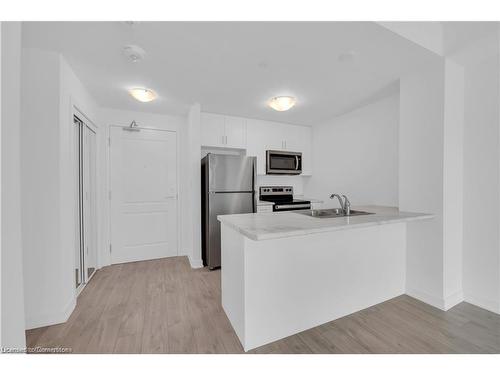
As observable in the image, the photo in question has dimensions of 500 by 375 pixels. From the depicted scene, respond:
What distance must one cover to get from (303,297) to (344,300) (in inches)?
18.4

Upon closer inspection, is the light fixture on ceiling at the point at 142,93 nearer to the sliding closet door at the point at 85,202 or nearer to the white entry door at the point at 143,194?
the sliding closet door at the point at 85,202

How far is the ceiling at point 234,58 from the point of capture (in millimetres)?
1525

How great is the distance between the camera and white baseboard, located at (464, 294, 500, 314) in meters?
1.85

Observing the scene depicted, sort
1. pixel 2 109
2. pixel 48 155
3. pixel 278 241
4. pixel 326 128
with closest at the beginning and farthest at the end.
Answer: pixel 2 109 → pixel 278 241 → pixel 48 155 → pixel 326 128

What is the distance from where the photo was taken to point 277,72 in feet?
7.02

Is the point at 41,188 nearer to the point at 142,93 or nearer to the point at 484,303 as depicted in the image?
the point at 142,93

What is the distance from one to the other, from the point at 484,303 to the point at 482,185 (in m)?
1.07

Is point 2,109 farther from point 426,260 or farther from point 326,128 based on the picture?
point 326,128

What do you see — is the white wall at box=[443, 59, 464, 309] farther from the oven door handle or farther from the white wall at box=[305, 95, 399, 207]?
the oven door handle

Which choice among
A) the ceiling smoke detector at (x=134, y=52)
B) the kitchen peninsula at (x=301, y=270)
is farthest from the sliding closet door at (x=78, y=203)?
the kitchen peninsula at (x=301, y=270)

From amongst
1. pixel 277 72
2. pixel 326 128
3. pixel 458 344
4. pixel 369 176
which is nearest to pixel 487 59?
pixel 369 176

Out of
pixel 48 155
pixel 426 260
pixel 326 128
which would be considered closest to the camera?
pixel 48 155

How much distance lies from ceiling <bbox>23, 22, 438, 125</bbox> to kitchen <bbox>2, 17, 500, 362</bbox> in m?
0.02

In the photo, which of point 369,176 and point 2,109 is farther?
point 369,176
